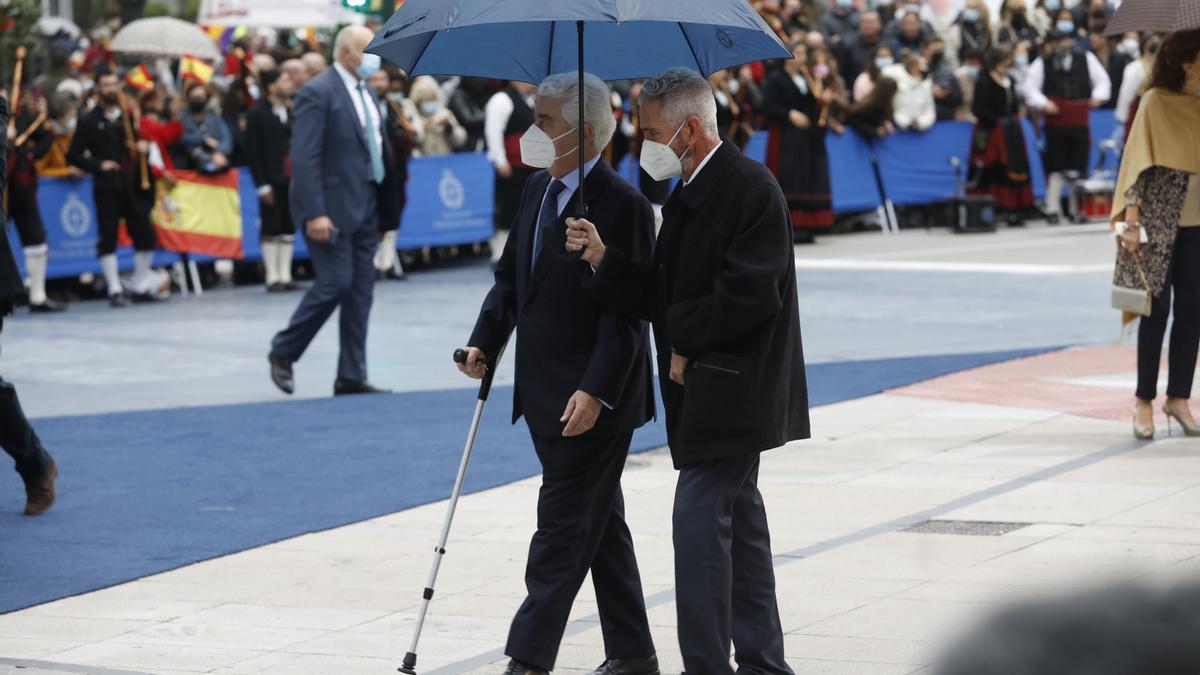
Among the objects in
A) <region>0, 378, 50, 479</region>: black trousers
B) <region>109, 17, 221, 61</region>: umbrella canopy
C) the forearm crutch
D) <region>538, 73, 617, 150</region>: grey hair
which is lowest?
<region>0, 378, 50, 479</region>: black trousers

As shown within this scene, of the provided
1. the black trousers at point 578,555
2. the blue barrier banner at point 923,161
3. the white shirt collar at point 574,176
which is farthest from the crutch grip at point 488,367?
the blue barrier banner at point 923,161

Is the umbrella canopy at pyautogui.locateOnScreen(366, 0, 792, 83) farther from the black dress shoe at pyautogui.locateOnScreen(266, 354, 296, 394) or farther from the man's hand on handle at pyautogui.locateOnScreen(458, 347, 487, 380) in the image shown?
the black dress shoe at pyautogui.locateOnScreen(266, 354, 296, 394)

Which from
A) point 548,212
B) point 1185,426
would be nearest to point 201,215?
point 1185,426

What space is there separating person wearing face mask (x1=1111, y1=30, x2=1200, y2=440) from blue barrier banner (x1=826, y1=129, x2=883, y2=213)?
14.2 meters

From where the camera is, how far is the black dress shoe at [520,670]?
4953 mm

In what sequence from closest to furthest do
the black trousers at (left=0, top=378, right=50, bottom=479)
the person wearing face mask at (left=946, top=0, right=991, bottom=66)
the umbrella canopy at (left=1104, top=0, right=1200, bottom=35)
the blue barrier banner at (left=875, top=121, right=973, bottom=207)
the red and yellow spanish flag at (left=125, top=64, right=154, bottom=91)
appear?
the black trousers at (left=0, top=378, right=50, bottom=479) < the umbrella canopy at (left=1104, top=0, right=1200, bottom=35) < the red and yellow spanish flag at (left=125, top=64, right=154, bottom=91) < the blue barrier banner at (left=875, top=121, right=973, bottom=207) < the person wearing face mask at (left=946, top=0, right=991, bottom=66)

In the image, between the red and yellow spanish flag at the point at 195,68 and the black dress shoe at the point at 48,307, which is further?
the red and yellow spanish flag at the point at 195,68

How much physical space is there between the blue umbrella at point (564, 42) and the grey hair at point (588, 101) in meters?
0.06

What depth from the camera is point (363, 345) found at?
446 inches

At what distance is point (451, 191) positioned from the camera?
2070 cm

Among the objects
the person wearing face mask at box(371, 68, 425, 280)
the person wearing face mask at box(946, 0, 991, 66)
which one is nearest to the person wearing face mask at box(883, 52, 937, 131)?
the person wearing face mask at box(946, 0, 991, 66)

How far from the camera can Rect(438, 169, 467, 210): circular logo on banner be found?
812 inches

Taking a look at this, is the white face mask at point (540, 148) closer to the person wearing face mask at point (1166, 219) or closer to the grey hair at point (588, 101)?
the grey hair at point (588, 101)

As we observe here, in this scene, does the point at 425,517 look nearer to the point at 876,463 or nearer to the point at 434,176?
the point at 876,463
